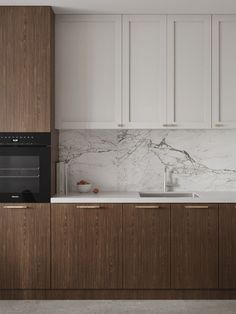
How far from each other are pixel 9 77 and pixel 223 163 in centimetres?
209

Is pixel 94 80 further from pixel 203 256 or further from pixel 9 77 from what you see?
pixel 203 256

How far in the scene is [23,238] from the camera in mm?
3986

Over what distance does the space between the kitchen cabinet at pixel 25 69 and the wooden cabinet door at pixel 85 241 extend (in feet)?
2.48

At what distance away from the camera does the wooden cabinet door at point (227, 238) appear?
13.1 ft

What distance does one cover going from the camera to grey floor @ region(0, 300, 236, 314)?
3779 mm

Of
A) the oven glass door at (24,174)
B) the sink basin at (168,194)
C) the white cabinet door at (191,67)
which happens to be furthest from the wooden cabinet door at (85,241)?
the white cabinet door at (191,67)

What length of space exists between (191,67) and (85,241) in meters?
1.73

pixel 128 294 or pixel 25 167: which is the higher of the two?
pixel 25 167

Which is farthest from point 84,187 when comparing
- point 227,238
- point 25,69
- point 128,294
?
point 227,238

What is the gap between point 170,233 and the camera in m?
3.99

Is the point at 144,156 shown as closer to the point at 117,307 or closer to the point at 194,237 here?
the point at 194,237

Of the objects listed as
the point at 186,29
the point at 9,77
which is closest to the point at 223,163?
the point at 186,29

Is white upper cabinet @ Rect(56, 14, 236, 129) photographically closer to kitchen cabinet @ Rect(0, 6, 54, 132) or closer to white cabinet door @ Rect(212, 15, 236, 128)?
white cabinet door @ Rect(212, 15, 236, 128)

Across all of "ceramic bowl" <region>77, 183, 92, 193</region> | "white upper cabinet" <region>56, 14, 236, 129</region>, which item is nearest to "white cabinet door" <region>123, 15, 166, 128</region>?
"white upper cabinet" <region>56, 14, 236, 129</region>
